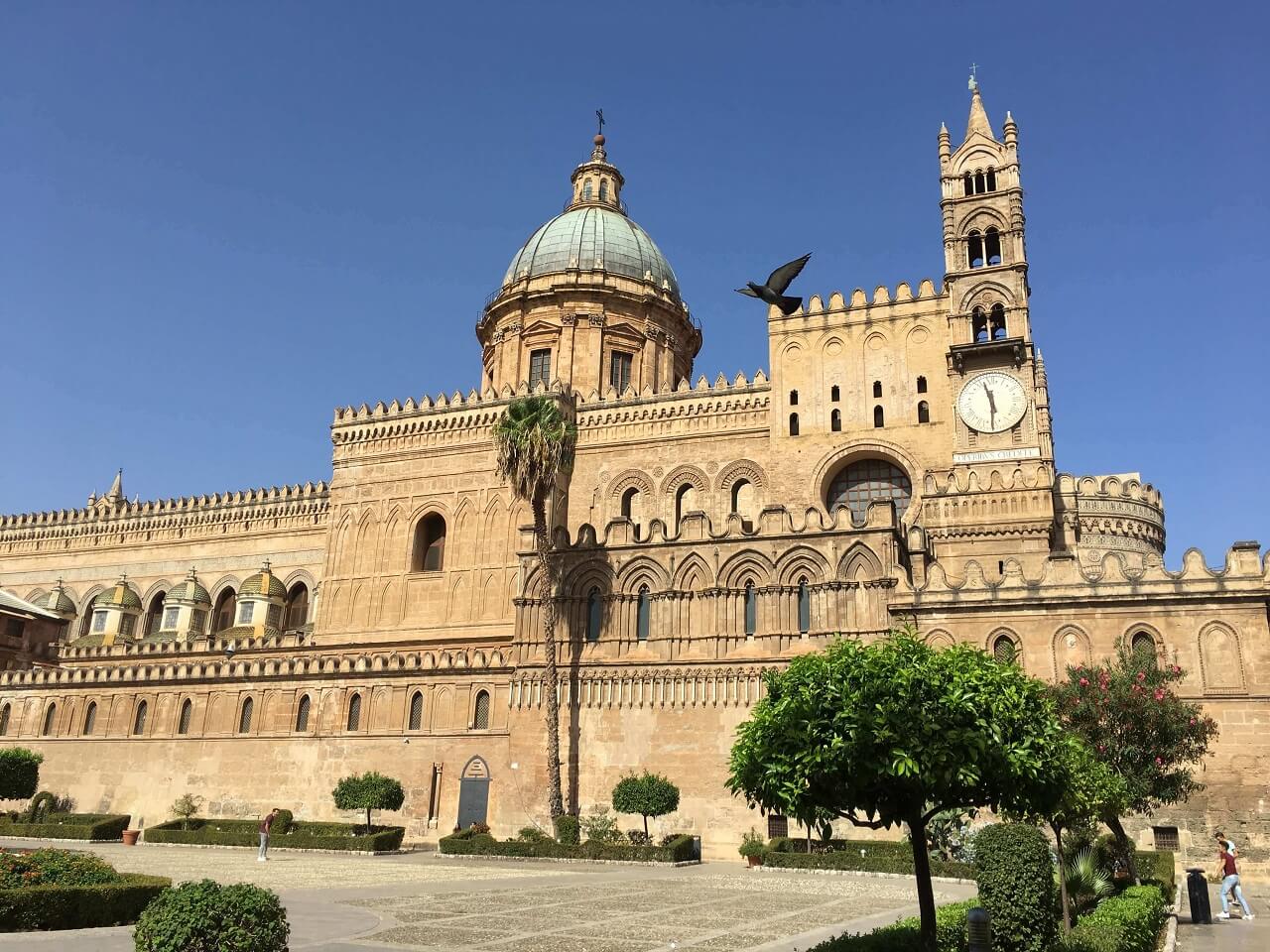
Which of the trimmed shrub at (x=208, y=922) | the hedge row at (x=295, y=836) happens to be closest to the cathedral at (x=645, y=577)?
the hedge row at (x=295, y=836)

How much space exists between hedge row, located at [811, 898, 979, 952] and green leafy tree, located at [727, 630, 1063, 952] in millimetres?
387

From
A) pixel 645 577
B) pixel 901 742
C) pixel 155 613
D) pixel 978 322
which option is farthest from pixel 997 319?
pixel 155 613

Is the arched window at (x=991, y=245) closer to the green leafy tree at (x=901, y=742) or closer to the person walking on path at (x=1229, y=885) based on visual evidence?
the person walking on path at (x=1229, y=885)

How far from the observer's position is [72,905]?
14367 millimetres

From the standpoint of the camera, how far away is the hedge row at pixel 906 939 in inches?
452

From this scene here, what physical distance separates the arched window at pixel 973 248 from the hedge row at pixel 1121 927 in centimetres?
2781

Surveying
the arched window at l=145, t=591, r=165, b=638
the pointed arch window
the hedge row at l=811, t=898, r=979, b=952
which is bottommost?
the hedge row at l=811, t=898, r=979, b=952

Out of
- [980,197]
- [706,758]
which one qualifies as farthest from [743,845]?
[980,197]

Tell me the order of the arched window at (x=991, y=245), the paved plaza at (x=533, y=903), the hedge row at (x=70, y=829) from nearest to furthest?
the paved plaza at (x=533, y=903), the hedge row at (x=70, y=829), the arched window at (x=991, y=245)

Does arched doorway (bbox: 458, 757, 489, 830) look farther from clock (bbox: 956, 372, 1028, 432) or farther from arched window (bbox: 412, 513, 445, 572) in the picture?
clock (bbox: 956, 372, 1028, 432)

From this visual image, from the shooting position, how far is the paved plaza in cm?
1395

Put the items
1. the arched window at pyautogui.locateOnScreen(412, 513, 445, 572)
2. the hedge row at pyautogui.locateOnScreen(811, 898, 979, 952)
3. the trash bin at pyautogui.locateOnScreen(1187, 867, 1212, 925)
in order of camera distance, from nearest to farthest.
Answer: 1. the hedge row at pyautogui.locateOnScreen(811, 898, 979, 952)
2. the trash bin at pyautogui.locateOnScreen(1187, 867, 1212, 925)
3. the arched window at pyautogui.locateOnScreen(412, 513, 445, 572)

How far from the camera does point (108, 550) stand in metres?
58.9

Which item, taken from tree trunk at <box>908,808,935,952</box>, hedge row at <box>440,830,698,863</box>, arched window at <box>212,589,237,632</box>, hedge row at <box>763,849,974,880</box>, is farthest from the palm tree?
arched window at <box>212,589,237,632</box>
